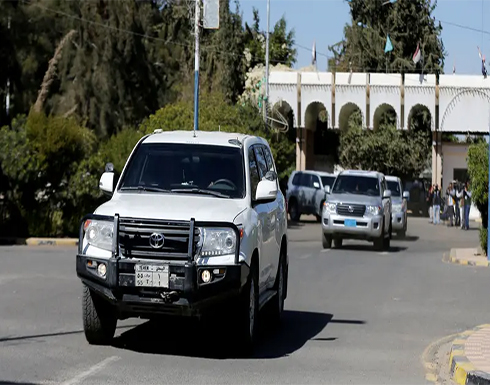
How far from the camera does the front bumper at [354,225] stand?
28906mm

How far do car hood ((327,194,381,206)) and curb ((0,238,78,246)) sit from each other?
734 centimetres

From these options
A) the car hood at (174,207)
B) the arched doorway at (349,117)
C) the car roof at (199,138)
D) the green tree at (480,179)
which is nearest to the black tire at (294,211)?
the arched doorway at (349,117)

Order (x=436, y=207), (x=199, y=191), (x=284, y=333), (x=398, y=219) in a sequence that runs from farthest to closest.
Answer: (x=436, y=207) → (x=398, y=219) → (x=284, y=333) → (x=199, y=191)

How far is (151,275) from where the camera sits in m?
9.94

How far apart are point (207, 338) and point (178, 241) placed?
2123 millimetres

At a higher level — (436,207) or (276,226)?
(276,226)

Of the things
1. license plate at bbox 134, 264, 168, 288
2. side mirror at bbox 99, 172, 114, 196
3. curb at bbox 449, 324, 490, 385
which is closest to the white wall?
curb at bbox 449, 324, 490, 385

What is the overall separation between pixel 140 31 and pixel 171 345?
1871 inches

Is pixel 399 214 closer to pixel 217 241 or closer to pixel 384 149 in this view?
pixel 217 241

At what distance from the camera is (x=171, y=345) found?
1118cm

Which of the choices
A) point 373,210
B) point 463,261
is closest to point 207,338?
point 463,261

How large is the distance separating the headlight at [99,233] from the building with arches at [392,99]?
4940 centimetres

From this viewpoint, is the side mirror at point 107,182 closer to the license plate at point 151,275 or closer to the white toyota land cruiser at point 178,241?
the white toyota land cruiser at point 178,241

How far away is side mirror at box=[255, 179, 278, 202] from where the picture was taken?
37.2 ft
